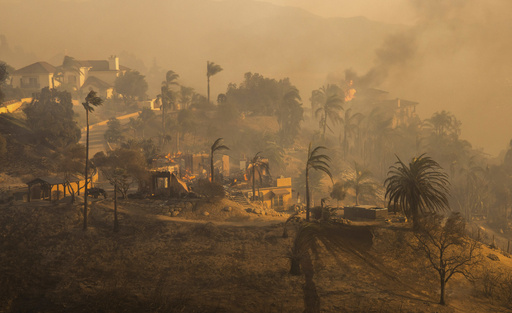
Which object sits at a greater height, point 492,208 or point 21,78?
point 21,78

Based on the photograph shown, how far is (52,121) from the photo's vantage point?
68.4 m

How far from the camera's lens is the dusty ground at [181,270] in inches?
1125

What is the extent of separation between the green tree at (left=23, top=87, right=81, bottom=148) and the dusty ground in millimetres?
29142

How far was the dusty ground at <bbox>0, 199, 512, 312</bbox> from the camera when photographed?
28.6 m

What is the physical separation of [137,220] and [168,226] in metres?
3.27

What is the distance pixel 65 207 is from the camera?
1569 inches

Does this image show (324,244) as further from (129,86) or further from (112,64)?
(112,64)

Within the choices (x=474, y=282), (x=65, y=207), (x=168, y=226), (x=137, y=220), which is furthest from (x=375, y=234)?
(x=65, y=207)

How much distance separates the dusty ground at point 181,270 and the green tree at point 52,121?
2914cm

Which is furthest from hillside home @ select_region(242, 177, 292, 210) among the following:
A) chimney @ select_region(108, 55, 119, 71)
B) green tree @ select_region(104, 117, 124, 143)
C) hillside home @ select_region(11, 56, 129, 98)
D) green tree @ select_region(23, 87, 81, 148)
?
chimney @ select_region(108, 55, 119, 71)

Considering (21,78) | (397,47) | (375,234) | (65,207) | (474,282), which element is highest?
(397,47)

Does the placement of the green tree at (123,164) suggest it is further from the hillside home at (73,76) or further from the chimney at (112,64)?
the chimney at (112,64)

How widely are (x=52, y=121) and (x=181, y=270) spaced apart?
46.6m

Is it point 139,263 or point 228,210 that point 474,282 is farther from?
point 139,263
